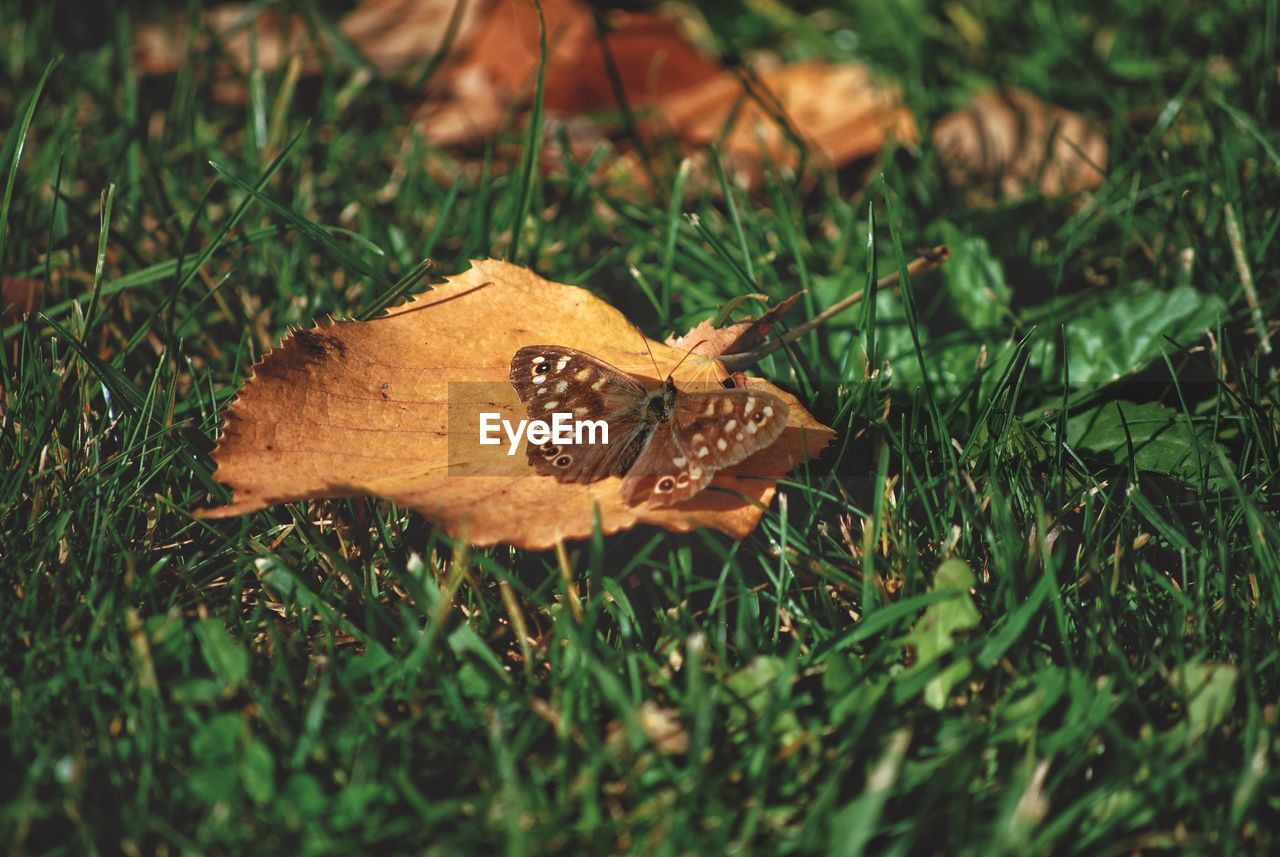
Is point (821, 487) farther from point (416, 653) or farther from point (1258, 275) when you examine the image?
point (1258, 275)

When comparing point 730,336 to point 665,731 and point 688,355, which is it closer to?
point 688,355

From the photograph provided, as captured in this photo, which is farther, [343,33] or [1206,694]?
[343,33]

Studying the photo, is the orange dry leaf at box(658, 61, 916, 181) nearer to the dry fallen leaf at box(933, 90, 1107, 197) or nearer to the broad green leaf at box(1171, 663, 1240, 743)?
the dry fallen leaf at box(933, 90, 1107, 197)

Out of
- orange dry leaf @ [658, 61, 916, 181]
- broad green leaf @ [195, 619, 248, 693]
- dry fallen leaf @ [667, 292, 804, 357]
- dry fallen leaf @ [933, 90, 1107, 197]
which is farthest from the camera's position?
orange dry leaf @ [658, 61, 916, 181]

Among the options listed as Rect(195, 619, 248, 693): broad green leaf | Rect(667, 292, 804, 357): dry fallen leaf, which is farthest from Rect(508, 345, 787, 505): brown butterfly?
Rect(195, 619, 248, 693): broad green leaf

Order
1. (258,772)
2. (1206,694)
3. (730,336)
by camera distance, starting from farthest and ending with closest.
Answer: (730,336) → (1206,694) → (258,772)

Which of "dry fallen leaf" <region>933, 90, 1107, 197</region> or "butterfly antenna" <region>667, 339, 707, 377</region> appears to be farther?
"dry fallen leaf" <region>933, 90, 1107, 197</region>

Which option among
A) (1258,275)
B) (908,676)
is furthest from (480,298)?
(1258,275)

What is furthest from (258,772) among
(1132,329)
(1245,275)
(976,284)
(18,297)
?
(1245,275)
